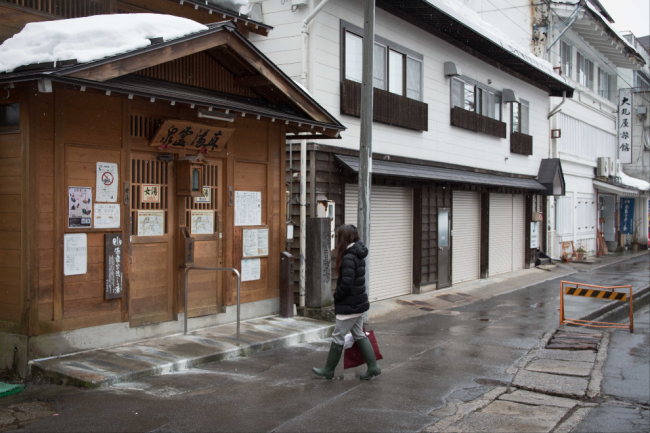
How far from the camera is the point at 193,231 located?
9516 mm

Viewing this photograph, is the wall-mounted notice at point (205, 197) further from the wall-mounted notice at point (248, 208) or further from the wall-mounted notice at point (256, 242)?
the wall-mounted notice at point (256, 242)

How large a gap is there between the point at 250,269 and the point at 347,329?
3.68m

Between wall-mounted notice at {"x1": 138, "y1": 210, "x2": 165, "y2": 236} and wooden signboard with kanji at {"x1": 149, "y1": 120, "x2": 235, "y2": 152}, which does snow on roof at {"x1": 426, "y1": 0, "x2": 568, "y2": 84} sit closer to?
wooden signboard with kanji at {"x1": 149, "y1": 120, "x2": 235, "y2": 152}

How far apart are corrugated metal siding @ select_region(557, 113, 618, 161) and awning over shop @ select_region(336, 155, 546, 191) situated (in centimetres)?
655

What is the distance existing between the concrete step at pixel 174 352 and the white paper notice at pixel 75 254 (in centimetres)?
108

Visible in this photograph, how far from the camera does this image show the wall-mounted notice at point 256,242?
10406 mm

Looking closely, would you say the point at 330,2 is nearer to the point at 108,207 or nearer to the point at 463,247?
the point at 108,207

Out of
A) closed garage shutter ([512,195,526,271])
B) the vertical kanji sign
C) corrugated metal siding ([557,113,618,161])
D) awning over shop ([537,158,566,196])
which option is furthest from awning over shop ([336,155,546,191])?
the vertical kanji sign

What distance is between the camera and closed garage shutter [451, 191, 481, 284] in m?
17.8

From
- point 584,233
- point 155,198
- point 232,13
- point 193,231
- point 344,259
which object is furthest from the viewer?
point 584,233

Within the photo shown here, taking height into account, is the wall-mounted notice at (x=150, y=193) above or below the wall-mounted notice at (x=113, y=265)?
above

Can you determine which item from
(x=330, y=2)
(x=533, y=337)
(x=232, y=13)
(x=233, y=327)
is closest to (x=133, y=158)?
(x=233, y=327)

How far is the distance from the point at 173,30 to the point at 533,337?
25.8ft

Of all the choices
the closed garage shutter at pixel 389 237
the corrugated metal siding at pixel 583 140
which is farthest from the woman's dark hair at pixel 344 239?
the corrugated metal siding at pixel 583 140
